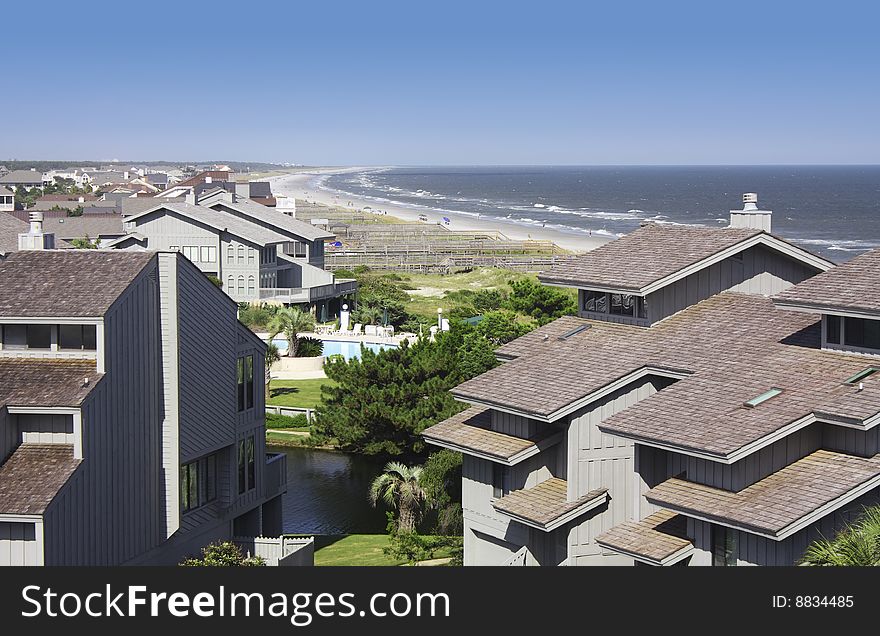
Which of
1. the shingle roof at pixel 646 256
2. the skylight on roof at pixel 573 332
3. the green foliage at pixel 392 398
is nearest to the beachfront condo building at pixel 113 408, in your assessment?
the skylight on roof at pixel 573 332

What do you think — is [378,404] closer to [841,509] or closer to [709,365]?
[709,365]

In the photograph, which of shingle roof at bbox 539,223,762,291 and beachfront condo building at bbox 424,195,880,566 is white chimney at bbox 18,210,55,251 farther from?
shingle roof at bbox 539,223,762,291

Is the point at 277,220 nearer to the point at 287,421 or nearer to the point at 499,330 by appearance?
the point at 499,330

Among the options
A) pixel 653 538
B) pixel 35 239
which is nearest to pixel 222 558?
pixel 35 239

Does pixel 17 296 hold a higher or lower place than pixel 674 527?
higher

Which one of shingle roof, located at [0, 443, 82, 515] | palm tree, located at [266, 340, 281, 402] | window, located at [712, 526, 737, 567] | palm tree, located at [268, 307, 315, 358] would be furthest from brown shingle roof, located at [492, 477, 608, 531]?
palm tree, located at [268, 307, 315, 358]

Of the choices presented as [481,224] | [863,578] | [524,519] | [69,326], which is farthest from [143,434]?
[481,224]
